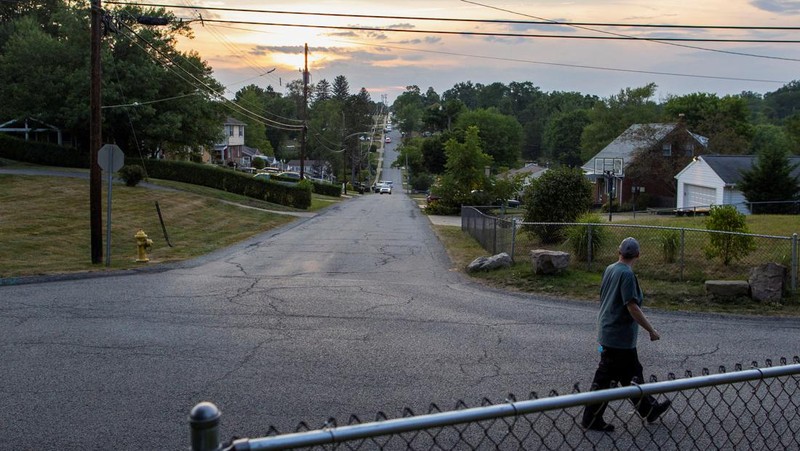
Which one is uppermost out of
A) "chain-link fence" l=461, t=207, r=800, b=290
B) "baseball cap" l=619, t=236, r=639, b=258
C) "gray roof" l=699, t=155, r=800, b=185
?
"gray roof" l=699, t=155, r=800, b=185

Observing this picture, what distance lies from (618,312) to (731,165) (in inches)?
1645

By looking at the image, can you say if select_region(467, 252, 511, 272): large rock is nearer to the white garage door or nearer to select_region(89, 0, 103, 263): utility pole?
select_region(89, 0, 103, 263): utility pole

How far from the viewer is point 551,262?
1689 cm

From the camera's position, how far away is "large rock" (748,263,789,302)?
14117 mm

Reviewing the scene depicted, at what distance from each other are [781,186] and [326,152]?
8296 cm

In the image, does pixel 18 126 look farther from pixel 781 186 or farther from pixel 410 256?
pixel 781 186

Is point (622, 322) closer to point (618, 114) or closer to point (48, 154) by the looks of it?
point (48, 154)

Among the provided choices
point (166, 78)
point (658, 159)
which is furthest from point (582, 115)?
point (166, 78)

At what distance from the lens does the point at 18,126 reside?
55500 mm

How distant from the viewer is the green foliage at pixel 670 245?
1700cm

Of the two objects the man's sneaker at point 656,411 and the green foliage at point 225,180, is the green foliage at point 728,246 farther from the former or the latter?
the green foliage at point 225,180

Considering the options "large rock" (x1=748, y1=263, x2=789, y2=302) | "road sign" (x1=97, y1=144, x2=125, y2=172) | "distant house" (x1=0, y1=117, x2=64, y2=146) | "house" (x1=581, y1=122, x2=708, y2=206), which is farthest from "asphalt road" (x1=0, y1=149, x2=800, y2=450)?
"house" (x1=581, y1=122, x2=708, y2=206)

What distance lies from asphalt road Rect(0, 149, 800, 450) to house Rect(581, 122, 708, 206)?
4289cm

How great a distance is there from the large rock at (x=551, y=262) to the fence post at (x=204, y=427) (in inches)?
592
